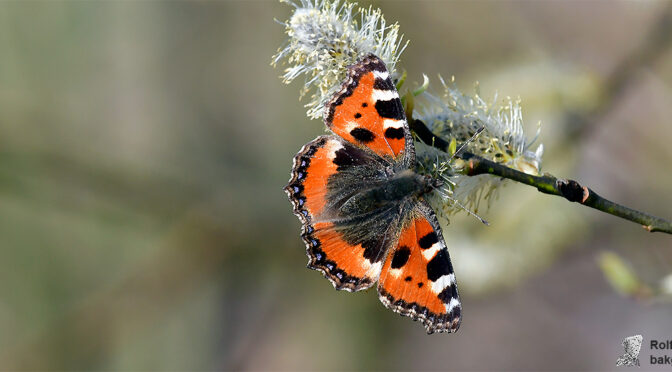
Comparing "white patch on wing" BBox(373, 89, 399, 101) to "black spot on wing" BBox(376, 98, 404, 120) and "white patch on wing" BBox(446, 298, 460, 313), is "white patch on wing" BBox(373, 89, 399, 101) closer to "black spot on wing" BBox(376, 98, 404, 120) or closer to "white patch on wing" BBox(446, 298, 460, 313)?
"black spot on wing" BBox(376, 98, 404, 120)

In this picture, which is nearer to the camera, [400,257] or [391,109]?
[391,109]

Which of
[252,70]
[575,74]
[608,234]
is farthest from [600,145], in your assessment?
[252,70]

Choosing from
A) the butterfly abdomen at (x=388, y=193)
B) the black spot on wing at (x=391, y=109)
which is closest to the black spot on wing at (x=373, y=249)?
the butterfly abdomen at (x=388, y=193)

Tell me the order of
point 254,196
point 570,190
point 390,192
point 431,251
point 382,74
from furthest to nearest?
point 254,196
point 390,192
point 431,251
point 382,74
point 570,190

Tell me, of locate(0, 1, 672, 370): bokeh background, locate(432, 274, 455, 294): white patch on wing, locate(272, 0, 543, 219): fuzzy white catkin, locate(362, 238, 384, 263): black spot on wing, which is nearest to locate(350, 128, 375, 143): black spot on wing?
Answer: locate(272, 0, 543, 219): fuzzy white catkin

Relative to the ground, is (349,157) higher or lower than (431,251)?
higher

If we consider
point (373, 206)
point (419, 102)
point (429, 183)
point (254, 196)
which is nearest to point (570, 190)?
point (429, 183)

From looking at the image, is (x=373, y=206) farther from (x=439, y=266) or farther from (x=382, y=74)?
(x=382, y=74)

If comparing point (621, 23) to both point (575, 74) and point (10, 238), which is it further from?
point (10, 238)
